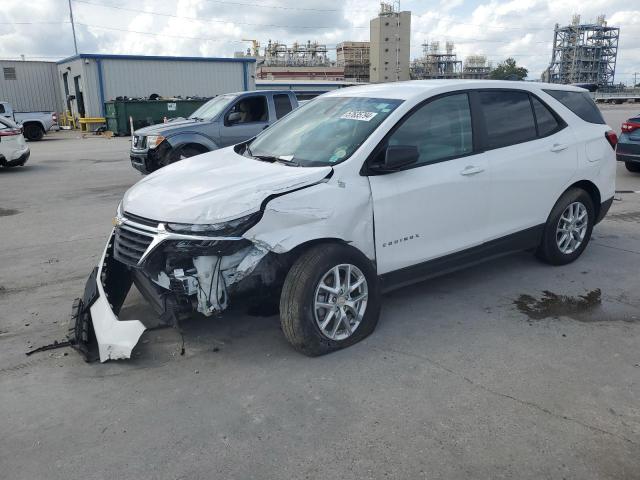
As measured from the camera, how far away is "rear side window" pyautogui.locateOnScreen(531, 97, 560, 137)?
16.9 ft

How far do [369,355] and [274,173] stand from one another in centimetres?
146

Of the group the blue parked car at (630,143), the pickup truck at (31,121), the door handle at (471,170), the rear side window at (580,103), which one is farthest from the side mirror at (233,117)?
the pickup truck at (31,121)

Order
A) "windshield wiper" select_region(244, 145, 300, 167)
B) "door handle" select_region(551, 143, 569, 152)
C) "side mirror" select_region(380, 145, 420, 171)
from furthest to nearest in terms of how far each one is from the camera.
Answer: "door handle" select_region(551, 143, 569, 152) < "windshield wiper" select_region(244, 145, 300, 167) < "side mirror" select_region(380, 145, 420, 171)

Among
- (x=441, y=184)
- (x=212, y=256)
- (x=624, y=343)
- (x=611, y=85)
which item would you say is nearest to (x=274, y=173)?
(x=212, y=256)

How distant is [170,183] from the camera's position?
13.4 feet

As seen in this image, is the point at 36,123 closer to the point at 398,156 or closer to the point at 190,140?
the point at 190,140

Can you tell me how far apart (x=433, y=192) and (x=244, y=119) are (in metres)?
7.74

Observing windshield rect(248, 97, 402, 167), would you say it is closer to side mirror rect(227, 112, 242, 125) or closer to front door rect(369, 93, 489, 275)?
front door rect(369, 93, 489, 275)

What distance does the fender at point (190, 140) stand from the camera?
412 inches

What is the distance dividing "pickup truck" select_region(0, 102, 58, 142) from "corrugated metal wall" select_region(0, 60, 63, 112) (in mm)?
11245

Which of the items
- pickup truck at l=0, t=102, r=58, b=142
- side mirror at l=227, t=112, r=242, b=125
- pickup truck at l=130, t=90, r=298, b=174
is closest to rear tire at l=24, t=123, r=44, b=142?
pickup truck at l=0, t=102, r=58, b=142

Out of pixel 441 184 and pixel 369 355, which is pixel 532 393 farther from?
pixel 441 184

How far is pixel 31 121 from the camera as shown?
24.4 metres

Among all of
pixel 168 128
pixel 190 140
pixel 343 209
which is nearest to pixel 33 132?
pixel 168 128
